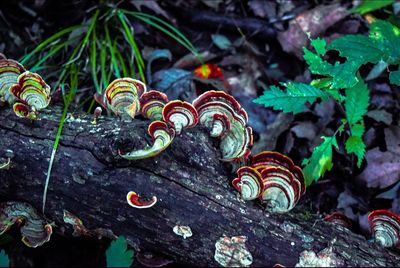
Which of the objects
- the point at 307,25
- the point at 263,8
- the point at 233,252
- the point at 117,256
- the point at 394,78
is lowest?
the point at 117,256

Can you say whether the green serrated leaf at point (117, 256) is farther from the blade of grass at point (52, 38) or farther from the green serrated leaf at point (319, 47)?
the blade of grass at point (52, 38)

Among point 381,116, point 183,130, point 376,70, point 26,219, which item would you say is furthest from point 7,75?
point 376,70

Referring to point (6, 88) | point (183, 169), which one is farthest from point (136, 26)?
point (183, 169)

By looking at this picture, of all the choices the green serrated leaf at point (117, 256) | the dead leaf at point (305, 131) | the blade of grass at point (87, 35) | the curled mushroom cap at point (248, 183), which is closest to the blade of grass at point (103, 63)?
the blade of grass at point (87, 35)

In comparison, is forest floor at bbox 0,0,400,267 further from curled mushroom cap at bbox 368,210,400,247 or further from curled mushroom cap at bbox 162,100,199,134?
curled mushroom cap at bbox 162,100,199,134

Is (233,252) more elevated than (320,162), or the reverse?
(320,162)

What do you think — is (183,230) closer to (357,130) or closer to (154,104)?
(154,104)

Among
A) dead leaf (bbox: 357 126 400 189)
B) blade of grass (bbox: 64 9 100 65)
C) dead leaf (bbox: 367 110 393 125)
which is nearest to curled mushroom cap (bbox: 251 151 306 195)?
dead leaf (bbox: 357 126 400 189)
